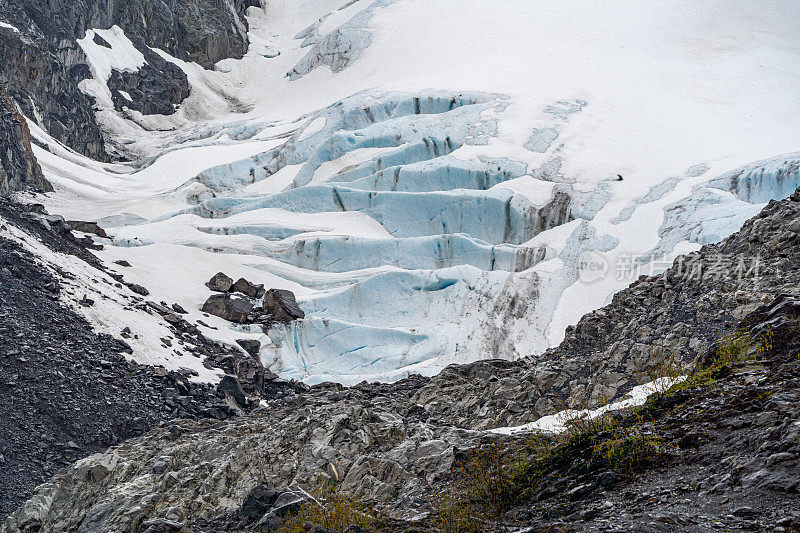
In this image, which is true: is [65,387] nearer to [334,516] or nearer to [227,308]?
[227,308]

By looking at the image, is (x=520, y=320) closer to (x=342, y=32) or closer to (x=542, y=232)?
(x=542, y=232)

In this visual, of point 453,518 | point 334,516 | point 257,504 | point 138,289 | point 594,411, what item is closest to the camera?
point 453,518

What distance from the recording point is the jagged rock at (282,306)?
1750cm

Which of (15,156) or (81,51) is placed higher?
(81,51)

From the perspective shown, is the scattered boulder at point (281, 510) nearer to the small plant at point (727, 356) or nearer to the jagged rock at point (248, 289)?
the small plant at point (727, 356)

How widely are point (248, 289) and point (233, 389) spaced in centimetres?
607

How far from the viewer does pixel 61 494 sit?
8297 millimetres

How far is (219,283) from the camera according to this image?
62.0 ft

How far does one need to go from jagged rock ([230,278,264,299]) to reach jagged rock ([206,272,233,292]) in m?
0.16

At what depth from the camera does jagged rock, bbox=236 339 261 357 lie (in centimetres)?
1614

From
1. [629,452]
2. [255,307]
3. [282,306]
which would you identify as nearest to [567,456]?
[629,452]

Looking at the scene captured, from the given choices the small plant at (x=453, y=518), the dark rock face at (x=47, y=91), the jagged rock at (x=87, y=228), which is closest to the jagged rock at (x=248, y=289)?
the jagged rock at (x=87, y=228)

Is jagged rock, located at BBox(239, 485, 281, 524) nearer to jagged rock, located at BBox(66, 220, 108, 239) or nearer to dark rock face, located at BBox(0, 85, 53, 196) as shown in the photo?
jagged rock, located at BBox(66, 220, 108, 239)

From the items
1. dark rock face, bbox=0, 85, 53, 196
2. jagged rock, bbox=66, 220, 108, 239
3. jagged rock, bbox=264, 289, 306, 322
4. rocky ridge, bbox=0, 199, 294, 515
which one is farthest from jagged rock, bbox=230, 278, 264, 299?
dark rock face, bbox=0, 85, 53, 196
